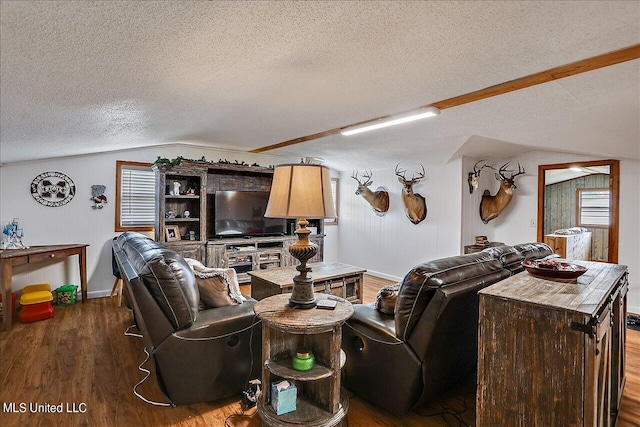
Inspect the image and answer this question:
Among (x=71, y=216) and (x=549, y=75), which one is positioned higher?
(x=549, y=75)

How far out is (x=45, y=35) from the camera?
4.37 feet

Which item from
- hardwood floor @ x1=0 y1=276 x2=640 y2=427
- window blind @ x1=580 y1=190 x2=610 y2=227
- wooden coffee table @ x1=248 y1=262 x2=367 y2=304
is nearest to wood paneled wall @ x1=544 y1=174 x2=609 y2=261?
window blind @ x1=580 y1=190 x2=610 y2=227

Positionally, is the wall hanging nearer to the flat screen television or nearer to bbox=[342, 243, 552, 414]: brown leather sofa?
the flat screen television

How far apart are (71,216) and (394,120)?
4.46 m

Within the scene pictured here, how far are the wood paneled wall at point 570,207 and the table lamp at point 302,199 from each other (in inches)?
283

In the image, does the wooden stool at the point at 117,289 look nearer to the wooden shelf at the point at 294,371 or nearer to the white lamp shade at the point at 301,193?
the wooden shelf at the point at 294,371

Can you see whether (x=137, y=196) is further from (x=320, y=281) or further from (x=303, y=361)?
(x=303, y=361)

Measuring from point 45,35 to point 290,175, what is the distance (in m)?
1.18

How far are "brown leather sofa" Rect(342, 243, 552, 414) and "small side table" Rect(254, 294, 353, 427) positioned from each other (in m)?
0.27

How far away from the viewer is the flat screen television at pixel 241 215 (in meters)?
5.39

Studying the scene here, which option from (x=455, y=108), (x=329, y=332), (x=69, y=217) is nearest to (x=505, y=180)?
(x=455, y=108)

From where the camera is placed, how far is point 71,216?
15.0 feet

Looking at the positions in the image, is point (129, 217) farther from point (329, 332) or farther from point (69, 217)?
point (329, 332)

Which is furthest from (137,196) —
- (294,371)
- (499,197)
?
(499,197)
